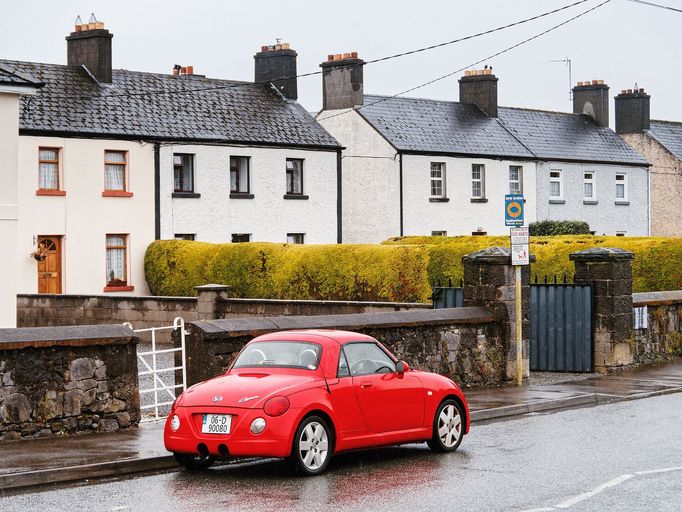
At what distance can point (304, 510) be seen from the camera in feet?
32.3

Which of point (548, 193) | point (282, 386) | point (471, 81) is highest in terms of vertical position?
point (471, 81)

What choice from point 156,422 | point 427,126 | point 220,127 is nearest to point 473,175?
point 427,126

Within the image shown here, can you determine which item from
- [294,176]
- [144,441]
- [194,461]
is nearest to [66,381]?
[144,441]

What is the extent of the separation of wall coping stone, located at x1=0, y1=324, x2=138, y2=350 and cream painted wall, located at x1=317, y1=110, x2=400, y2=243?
3403 centimetres

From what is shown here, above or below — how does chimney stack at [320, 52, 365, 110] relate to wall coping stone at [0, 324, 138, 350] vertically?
above

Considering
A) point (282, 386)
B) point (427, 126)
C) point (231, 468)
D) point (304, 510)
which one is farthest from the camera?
point (427, 126)

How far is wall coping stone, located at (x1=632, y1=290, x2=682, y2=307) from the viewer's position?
23283 mm

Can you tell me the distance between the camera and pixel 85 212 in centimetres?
3909

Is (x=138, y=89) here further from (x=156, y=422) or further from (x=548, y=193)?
(x=156, y=422)

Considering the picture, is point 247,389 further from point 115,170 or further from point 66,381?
point 115,170

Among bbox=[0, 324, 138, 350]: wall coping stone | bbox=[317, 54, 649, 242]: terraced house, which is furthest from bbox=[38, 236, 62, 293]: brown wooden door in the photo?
bbox=[0, 324, 138, 350]: wall coping stone

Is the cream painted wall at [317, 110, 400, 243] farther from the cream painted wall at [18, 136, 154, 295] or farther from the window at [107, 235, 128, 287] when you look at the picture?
the window at [107, 235, 128, 287]

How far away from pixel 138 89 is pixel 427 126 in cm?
1390

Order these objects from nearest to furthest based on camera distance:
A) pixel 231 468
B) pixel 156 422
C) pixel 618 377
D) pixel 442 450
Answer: pixel 231 468 → pixel 442 450 → pixel 156 422 → pixel 618 377
